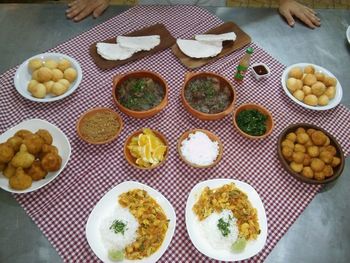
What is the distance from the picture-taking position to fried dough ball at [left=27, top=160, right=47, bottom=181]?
167 cm

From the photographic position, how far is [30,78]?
213 cm

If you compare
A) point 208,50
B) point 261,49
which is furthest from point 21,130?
point 261,49

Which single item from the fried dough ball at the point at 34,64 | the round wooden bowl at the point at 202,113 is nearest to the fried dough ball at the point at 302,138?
the round wooden bowl at the point at 202,113

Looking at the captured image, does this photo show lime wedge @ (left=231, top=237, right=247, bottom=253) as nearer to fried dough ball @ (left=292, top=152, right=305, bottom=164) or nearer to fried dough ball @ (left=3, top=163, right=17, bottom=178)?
fried dough ball @ (left=292, top=152, right=305, bottom=164)

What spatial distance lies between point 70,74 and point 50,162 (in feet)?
2.16

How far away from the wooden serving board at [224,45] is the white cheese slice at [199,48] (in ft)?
0.10

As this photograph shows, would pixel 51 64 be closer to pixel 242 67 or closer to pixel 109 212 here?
pixel 109 212

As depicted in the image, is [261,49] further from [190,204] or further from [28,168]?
[28,168]

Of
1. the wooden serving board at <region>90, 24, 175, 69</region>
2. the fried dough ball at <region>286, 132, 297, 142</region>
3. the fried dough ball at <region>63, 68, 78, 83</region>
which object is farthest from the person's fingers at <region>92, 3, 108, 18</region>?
the fried dough ball at <region>286, 132, 297, 142</region>

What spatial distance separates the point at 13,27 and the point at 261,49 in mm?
1862

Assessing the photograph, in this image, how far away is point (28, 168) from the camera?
5.53ft

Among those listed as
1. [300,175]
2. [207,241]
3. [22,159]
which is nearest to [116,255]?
[207,241]

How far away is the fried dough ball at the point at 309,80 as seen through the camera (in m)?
2.13

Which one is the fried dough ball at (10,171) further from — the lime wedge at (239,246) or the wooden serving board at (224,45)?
the wooden serving board at (224,45)
